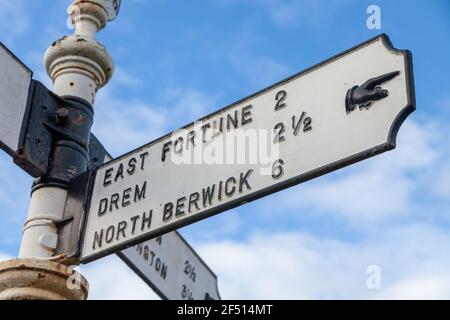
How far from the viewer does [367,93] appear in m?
2.91

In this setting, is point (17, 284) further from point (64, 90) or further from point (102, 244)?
point (64, 90)

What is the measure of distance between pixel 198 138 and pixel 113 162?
1.42 ft

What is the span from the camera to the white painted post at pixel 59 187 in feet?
9.91

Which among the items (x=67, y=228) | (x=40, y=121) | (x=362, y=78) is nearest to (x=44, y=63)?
(x=40, y=121)

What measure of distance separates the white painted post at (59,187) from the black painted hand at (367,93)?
3.44ft

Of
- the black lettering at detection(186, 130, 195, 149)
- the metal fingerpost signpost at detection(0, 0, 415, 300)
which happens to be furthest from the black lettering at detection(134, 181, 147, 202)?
the black lettering at detection(186, 130, 195, 149)

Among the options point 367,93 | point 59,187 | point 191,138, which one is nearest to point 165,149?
point 191,138

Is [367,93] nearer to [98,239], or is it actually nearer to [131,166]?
[131,166]

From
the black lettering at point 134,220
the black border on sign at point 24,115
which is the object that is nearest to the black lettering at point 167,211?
the black lettering at point 134,220

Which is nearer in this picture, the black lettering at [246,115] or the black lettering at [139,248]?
the black lettering at [246,115]

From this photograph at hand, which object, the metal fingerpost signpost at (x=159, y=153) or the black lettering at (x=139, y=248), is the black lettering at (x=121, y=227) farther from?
the black lettering at (x=139, y=248)

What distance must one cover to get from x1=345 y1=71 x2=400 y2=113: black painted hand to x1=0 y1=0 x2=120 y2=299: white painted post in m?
1.05

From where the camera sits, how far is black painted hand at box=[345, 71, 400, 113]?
2.88m

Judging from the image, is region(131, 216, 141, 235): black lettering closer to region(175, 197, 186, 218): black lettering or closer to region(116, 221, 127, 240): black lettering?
region(116, 221, 127, 240): black lettering
